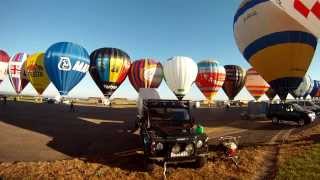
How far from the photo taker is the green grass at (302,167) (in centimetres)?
1010

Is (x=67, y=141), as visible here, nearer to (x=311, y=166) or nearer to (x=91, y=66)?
(x=311, y=166)

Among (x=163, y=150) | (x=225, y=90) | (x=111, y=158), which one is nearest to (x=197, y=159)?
(x=163, y=150)

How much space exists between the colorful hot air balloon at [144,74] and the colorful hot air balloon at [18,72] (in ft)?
71.5

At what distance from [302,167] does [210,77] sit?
35762 millimetres

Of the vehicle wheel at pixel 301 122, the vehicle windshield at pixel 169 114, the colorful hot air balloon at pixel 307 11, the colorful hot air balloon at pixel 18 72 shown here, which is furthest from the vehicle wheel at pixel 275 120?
the colorful hot air balloon at pixel 18 72

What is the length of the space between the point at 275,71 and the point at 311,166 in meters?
15.1

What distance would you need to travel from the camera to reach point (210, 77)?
46531 millimetres

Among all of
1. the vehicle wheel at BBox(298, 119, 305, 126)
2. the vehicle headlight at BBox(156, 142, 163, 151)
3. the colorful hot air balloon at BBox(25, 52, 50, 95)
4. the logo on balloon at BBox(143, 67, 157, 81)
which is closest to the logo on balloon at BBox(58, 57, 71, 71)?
the colorful hot air balloon at BBox(25, 52, 50, 95)

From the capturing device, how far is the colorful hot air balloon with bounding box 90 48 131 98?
121ft

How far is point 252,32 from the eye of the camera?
26.6m

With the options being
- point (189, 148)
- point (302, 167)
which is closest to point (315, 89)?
point (302, 167)

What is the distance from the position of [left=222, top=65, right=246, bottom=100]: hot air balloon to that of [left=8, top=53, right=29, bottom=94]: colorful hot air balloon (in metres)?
37.1

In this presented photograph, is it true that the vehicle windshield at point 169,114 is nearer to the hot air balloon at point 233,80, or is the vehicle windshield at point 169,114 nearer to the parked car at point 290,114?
the parked car at point 290,114

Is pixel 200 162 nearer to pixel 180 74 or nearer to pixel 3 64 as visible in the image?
pixel 180 74
